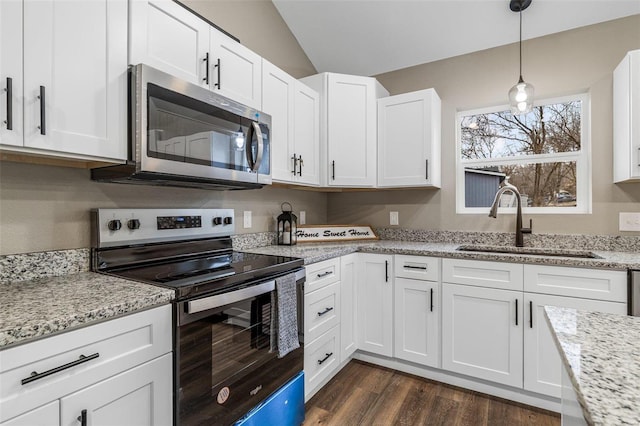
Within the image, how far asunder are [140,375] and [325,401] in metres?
1.31

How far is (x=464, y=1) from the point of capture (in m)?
2.29

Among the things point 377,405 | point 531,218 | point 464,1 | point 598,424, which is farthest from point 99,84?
point 531,218

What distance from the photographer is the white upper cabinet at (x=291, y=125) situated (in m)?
2.12

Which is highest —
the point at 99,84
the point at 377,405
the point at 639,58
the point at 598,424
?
the point at 639,58

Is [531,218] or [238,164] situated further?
[531,218]

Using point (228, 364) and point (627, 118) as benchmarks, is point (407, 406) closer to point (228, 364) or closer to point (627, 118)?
point (228, 364)

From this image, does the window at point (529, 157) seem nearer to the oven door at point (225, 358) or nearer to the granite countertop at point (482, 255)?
the granite countertop at point (482, 255)

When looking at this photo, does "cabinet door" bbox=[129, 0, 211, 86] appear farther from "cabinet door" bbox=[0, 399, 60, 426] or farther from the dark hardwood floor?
the dark hardwood floor

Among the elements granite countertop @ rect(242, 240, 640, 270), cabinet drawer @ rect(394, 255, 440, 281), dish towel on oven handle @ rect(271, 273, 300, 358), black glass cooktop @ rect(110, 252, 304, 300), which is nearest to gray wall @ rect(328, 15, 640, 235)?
granite countertop @ rect(242, 240, 640, 270)

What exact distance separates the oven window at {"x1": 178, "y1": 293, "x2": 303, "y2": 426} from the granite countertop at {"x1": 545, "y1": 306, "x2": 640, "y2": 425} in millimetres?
1090

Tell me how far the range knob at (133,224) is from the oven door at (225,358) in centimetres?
64

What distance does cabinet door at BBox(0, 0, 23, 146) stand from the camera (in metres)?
1.00

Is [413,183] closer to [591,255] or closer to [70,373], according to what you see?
[591,255]

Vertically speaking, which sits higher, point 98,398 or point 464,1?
point 464,1
